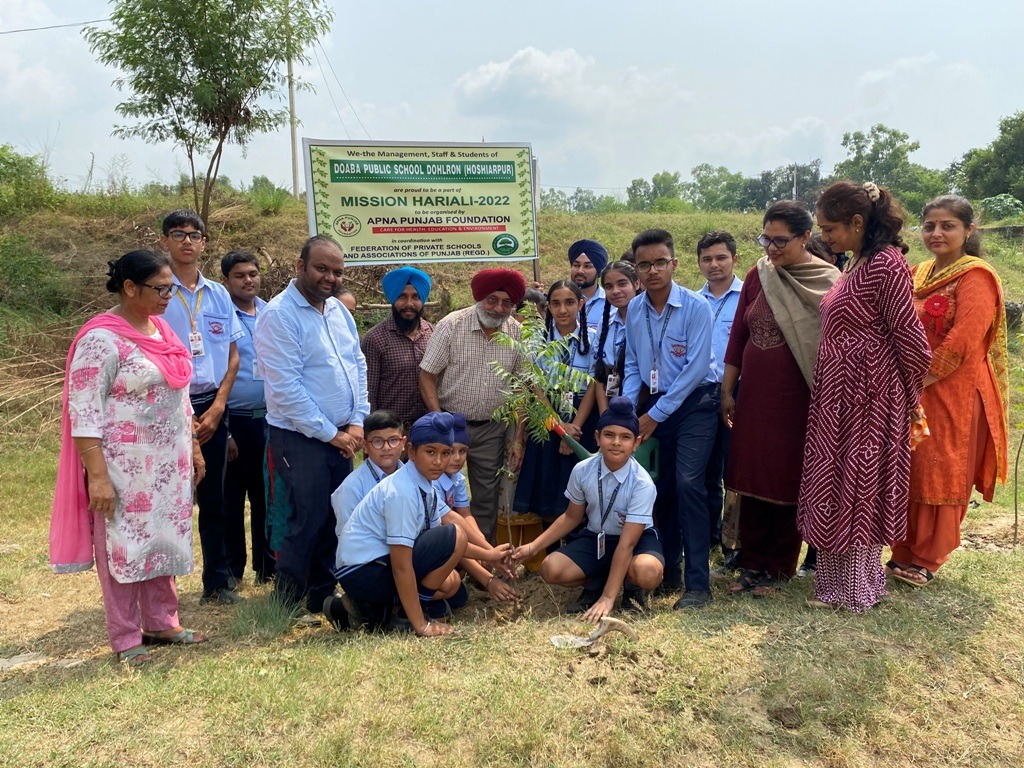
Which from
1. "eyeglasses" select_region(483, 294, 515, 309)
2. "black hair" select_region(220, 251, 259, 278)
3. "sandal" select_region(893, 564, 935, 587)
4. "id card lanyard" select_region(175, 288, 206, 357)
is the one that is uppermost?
"black hair" select_region(220, 251, 259, 278)

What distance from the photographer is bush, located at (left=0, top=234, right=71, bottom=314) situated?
38.4ft

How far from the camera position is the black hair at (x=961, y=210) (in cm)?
402

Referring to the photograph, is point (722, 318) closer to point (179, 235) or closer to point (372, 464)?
point (372, 464)

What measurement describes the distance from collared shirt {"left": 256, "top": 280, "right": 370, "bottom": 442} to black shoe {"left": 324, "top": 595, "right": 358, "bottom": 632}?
82 cm

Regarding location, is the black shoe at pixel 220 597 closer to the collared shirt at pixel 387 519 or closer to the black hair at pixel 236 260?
the collared shirt at pixel 387 519

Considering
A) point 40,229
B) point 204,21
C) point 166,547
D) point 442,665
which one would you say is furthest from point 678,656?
point 40,229

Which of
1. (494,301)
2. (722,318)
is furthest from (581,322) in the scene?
(722,318)

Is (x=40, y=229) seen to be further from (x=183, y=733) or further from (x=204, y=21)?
(x=183, y=733)

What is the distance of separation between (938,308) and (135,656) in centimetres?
424

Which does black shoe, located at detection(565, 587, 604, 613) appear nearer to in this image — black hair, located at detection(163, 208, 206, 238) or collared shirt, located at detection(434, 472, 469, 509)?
collared shirt, located at detection(434, 472, 469, 509)

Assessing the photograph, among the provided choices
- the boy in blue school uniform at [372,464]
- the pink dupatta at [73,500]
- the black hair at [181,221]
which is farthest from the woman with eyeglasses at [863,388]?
the black hair at [181,221]

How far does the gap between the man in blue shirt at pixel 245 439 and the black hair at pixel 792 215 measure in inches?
118

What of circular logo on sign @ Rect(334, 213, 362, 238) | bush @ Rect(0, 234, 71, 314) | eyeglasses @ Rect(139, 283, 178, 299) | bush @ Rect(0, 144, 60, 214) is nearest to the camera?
eyeglasses @ Rect(139, 283, 178, 299)

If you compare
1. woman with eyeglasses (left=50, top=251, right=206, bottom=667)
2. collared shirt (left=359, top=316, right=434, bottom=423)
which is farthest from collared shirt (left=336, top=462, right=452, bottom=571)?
collared shirt (left=359, top=316, right=434, bottom=423)
